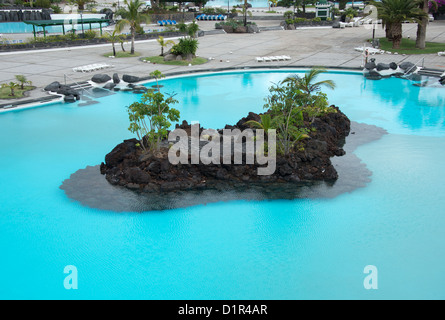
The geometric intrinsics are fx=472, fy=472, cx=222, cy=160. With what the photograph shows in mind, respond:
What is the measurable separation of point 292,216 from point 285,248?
1.38 meters

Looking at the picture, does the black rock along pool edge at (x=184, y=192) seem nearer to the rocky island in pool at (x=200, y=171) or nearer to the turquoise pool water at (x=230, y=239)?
the rocky island in pool at (x=200, y=171)

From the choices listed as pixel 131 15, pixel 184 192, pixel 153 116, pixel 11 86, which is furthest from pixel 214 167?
pixel 131 15

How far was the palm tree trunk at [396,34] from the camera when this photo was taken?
30245 millimetres

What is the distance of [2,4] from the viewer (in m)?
54.0

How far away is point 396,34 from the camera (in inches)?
1200

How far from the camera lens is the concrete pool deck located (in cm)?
2477

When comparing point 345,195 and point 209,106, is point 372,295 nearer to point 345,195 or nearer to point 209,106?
point 345,195

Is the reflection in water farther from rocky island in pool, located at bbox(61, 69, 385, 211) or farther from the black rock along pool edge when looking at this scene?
the black rock along pool edge

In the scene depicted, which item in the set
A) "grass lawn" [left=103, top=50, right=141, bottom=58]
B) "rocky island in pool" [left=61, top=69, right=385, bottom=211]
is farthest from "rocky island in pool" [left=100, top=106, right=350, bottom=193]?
"grass lawn" [left=103, top=50, right=141, bottom=58]

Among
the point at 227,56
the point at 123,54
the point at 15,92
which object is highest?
the point at 123,54

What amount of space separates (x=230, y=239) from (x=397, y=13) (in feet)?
80.3

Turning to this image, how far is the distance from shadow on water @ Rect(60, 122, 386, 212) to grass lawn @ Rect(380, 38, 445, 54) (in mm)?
19906

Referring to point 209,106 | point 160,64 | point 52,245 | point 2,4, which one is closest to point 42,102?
point 209,106

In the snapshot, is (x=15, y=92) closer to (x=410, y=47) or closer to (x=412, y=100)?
(x=412, y=100)
